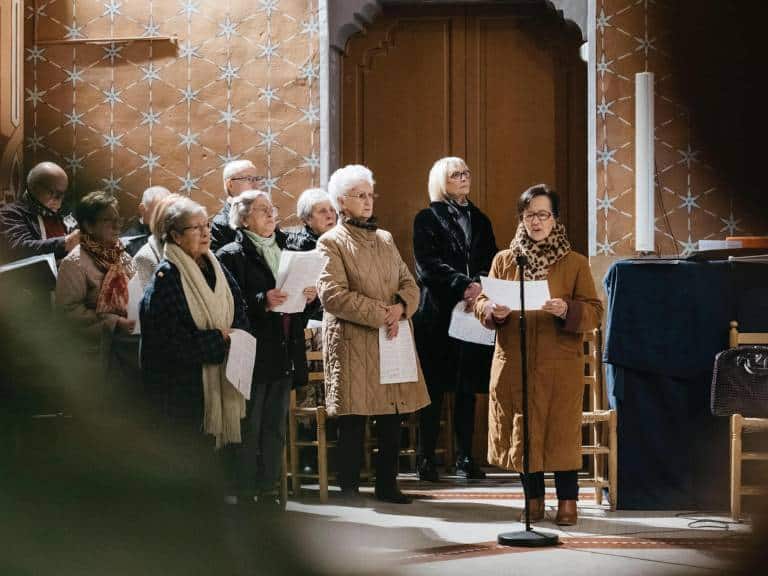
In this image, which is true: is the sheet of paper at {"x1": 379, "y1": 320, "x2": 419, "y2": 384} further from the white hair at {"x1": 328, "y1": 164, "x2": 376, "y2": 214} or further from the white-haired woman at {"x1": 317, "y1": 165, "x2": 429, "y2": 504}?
the white hair at {"x1": 328, "y1": 164, "x2": 376, "y2": 214}

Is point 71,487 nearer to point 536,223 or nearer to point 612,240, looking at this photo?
point 536,223

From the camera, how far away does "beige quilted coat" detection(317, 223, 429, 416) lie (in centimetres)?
462

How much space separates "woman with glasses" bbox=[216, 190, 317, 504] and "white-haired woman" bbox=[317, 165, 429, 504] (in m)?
0.17

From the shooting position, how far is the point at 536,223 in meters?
4.29

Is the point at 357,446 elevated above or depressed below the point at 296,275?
below

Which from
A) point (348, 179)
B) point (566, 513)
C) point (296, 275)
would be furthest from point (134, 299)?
point (566, 513)

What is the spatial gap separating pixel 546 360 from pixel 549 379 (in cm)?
7

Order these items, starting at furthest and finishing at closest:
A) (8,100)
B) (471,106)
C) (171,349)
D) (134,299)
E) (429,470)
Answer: (471,106) → (429,470) → (134,299) → (171,349) → (8,100)

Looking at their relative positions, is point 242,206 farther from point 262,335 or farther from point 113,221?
point 113,221

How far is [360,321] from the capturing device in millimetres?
4605

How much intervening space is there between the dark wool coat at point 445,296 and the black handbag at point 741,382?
4.39 feet

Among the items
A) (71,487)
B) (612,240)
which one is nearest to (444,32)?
(612,240)

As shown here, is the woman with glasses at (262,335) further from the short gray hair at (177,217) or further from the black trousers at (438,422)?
the black trousers at (438,422)

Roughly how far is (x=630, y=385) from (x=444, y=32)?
2.58 meters
